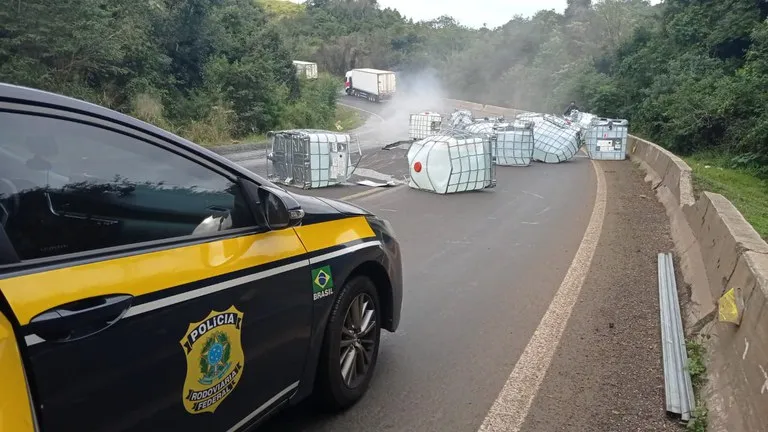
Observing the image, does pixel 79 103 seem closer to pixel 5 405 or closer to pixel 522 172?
pixel 5 405

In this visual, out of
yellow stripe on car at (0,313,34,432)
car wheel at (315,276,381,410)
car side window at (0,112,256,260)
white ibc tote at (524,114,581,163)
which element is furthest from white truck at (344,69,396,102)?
yellow stripe on car at (0,313,34,432)

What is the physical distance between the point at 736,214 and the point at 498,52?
61.0 m

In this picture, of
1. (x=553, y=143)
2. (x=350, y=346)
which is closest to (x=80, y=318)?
(x=350, y=346)

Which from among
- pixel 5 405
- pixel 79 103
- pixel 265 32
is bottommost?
pixel 5 405

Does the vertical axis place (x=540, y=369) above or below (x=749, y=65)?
below

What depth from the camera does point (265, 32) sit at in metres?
30.6

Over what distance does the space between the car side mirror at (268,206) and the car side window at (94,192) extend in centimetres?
5

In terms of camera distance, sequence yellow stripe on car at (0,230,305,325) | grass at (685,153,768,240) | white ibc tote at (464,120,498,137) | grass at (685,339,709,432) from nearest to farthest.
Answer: yellow stripe on car at (0,230,305,325), grass at (685,339,709,432), grass at (685,153,768,240), white ibc tote at (464,120,498,137)

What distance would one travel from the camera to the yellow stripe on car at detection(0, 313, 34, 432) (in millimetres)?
1662

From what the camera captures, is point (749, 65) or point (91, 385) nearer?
point (91, 385)

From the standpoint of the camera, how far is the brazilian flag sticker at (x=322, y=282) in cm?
308

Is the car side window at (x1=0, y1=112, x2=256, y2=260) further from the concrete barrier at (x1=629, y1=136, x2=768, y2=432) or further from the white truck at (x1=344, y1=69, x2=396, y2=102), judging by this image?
the white truck at (x1=344, y1=69, x2=396, y2=102)

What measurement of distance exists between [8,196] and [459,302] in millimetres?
4183

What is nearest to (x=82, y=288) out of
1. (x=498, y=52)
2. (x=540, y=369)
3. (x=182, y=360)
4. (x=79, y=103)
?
(x=182, y=360)
